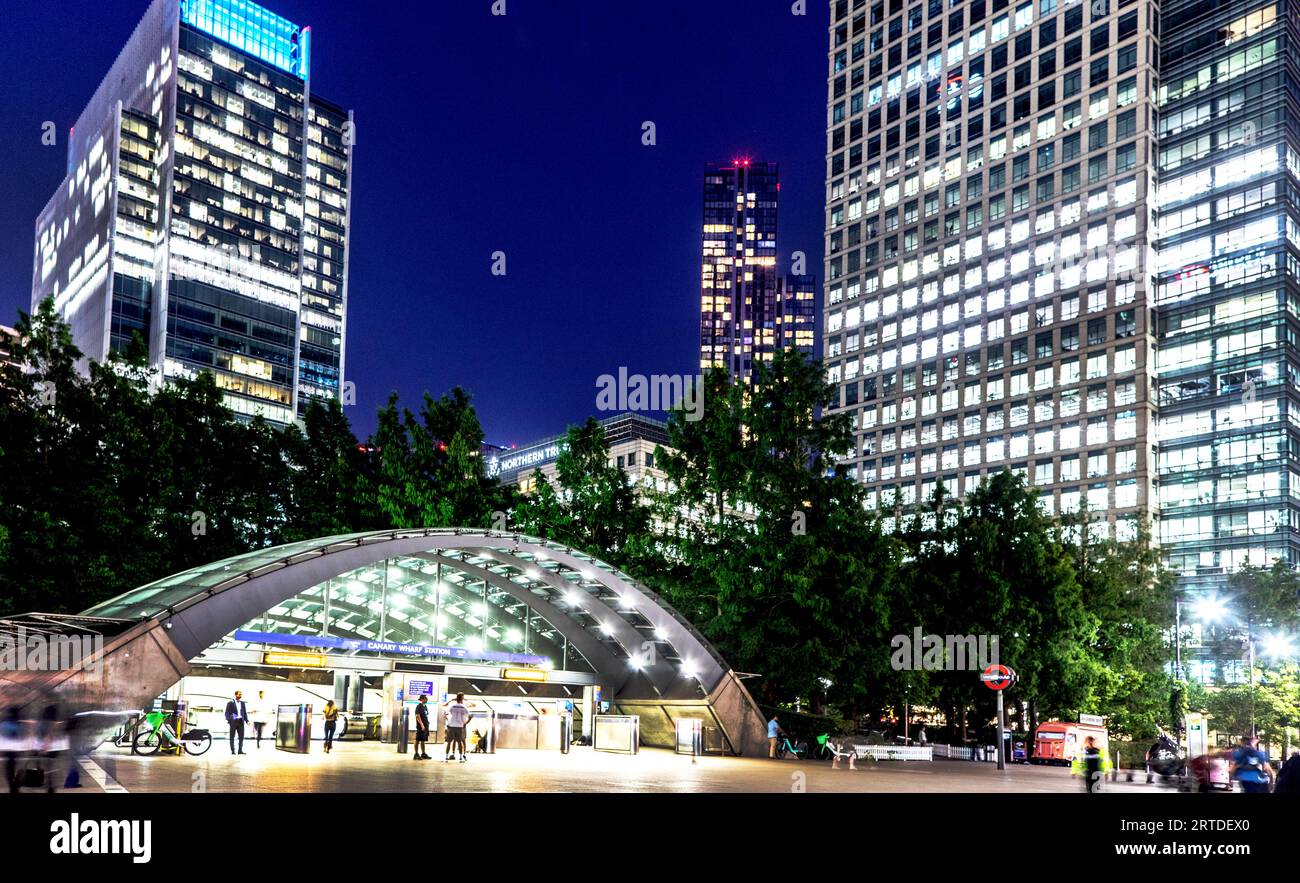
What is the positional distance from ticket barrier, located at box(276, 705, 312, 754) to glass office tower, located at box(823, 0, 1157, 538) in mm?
86148

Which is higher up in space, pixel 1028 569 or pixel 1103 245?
pixel 1103 245

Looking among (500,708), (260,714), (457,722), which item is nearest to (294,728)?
(260,714)

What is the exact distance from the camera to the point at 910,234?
446 ft

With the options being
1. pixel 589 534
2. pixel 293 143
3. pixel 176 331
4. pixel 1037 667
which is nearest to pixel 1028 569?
pixel 1037 667

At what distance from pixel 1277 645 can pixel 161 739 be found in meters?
66.1

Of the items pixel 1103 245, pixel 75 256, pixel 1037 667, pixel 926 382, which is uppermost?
pixel 75 256

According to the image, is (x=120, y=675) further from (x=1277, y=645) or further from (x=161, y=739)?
(x=1277, y=645)

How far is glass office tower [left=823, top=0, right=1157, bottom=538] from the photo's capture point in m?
116

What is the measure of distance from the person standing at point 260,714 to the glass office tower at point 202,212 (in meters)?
119

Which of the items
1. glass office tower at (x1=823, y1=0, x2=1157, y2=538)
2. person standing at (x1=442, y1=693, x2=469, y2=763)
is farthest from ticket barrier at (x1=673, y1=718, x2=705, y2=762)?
glass office tower at (x1=823, y1=0, x2=1157, y2=538)
